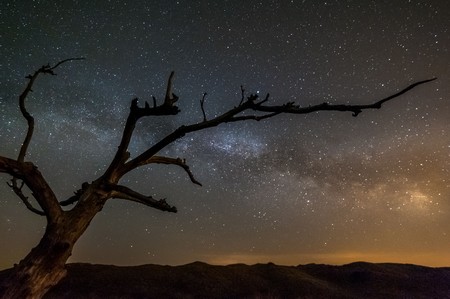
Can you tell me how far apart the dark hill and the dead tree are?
1871cm

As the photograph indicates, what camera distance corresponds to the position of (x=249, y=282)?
29359 mm

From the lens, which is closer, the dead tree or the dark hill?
the dead tree

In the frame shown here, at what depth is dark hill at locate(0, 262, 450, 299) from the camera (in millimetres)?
25875

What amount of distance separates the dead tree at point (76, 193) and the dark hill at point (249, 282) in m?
18.7

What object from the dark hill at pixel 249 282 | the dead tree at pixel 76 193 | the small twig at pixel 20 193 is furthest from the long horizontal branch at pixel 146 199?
the dark hill at pixel 249 282

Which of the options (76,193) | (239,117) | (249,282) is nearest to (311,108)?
(239,117)

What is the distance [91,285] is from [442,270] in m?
29.3

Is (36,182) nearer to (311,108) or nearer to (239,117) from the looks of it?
(239,117)

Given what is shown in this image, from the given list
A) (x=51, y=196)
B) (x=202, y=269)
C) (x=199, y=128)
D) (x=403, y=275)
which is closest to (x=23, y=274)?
(x=51, y=196)

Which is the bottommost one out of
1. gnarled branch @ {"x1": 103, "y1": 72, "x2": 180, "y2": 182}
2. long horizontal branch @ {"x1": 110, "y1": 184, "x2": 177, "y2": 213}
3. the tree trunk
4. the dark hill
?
the tree trunk

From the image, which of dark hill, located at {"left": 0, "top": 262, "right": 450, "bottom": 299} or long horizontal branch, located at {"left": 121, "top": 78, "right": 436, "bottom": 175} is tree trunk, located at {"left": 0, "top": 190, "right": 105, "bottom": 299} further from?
dark hill, located at {"left": 0, "top": 262, "right": 450, "bottom": 299}

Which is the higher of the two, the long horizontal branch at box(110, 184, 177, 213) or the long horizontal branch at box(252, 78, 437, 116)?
the long horizontal branch at box(252, 78, 437, 116)

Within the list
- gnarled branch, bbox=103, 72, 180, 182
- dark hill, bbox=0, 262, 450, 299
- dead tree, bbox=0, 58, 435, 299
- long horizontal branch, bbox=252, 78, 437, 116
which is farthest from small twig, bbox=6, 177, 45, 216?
dark hill, bbox=0, 262, 450, 299

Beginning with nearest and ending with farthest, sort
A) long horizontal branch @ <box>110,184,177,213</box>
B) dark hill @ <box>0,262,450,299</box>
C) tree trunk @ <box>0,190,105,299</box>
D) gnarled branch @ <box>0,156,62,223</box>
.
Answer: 1. tree trunk @ <box>0,190,105,299</box>
2. gnarled branch @ <box>0,156,62,223</box>
3. long horizontal branch @ <box>110,184,177,213</box>
4. dark hill @ <box>0,262,450,299</box>
